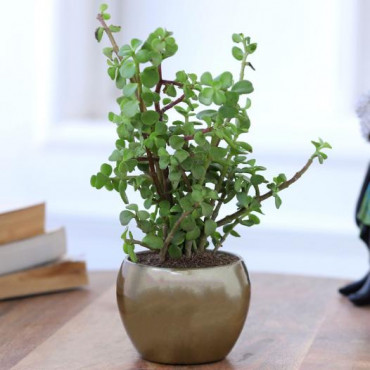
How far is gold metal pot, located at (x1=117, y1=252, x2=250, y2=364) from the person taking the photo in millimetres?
879

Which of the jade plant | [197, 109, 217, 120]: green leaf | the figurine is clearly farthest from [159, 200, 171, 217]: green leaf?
the figurine

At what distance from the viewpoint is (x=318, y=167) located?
7.62 feet

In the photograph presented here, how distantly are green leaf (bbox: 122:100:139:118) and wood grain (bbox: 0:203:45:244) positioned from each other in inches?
17.4

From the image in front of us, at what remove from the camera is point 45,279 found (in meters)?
1.27

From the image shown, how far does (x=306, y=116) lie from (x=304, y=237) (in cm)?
39

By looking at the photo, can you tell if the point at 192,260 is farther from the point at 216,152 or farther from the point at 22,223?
the point at 22,223

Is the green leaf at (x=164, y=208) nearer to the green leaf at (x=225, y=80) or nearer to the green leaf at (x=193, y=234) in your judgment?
the green leaf at (x=193, y=234)

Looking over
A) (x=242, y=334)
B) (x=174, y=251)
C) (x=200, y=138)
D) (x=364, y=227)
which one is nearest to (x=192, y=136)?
(x=200, y=138)

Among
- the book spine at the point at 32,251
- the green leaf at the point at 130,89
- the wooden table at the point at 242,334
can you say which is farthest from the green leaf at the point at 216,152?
the book spine at the point at 32,251

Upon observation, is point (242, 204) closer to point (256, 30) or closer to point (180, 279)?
point (180, 279)

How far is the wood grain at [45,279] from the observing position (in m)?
1.23

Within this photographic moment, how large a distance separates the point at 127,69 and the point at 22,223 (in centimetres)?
49

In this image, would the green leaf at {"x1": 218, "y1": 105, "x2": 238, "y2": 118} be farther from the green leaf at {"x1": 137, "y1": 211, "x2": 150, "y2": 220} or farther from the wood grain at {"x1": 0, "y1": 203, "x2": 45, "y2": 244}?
the wood grain at {"x1": 0, "y1": 203, "x2": 45, "y2": 244}

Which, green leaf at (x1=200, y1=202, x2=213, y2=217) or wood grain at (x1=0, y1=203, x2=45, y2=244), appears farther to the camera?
wood grain at (x1=0, y1=203, x2=45, y2=244)
